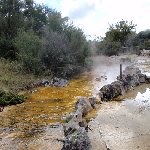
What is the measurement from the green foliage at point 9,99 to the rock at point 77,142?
315 inches

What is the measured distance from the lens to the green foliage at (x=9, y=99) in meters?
19.0

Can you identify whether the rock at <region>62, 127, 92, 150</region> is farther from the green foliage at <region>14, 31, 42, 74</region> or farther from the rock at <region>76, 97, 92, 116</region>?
the green foliage at <region>14, 31, 42, 74</region>

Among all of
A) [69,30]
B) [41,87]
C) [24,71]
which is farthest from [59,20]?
[41,87]

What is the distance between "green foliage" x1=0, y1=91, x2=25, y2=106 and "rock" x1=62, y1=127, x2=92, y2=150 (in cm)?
799

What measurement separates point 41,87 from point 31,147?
12.0m

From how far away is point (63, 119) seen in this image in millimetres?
15961

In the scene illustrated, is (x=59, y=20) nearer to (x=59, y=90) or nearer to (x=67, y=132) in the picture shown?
(x=59, y=90)

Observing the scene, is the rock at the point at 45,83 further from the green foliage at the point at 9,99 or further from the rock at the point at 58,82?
the green foliage at the point at 9,99

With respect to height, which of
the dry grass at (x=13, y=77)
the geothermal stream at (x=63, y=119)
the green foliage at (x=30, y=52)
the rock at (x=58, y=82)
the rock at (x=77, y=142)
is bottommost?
the geothermal stream at (x=63, y=119)

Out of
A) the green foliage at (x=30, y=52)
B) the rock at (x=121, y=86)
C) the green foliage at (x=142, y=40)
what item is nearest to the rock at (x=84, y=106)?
the rock at (x=121, y=86)

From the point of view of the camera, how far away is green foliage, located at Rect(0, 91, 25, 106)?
19005mm

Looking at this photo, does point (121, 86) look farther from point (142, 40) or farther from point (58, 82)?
point (142, 40)

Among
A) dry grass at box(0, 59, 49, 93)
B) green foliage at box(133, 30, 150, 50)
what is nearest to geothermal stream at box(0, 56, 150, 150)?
dry grass at box(0, 59, 49, 93)

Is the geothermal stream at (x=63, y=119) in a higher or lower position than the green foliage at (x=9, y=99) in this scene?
lower
